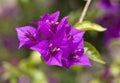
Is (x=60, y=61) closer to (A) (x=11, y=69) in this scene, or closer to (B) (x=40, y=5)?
(A) (x=11, y=69)

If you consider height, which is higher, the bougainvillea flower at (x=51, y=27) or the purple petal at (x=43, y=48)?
the bougainvillea flower at (x=51, y=27)

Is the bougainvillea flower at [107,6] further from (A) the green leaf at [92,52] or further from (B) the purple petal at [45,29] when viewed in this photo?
(B) the purple petal at [45,29]

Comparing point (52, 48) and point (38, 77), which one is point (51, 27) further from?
point (38, 77)

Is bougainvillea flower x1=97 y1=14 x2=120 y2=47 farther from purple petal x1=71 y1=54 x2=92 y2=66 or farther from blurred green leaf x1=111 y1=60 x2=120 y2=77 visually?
purple petal x1=71 y1=54 x2=92 y2=66

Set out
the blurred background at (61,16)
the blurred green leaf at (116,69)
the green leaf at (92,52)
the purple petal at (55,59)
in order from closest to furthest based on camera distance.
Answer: the purple petal at (55,59), the green leaf at (92,52), the blurred green leaf at (116,69), the blurred background at (61,16)

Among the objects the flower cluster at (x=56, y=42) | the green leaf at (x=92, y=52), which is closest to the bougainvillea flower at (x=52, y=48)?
the flower cluster at (x=56, y=42)

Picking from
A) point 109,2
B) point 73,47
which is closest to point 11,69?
point 109,2

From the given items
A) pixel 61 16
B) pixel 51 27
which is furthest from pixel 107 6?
pixel 51 27

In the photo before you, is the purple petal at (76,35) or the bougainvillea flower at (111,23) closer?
the purple petal at (76,35)
